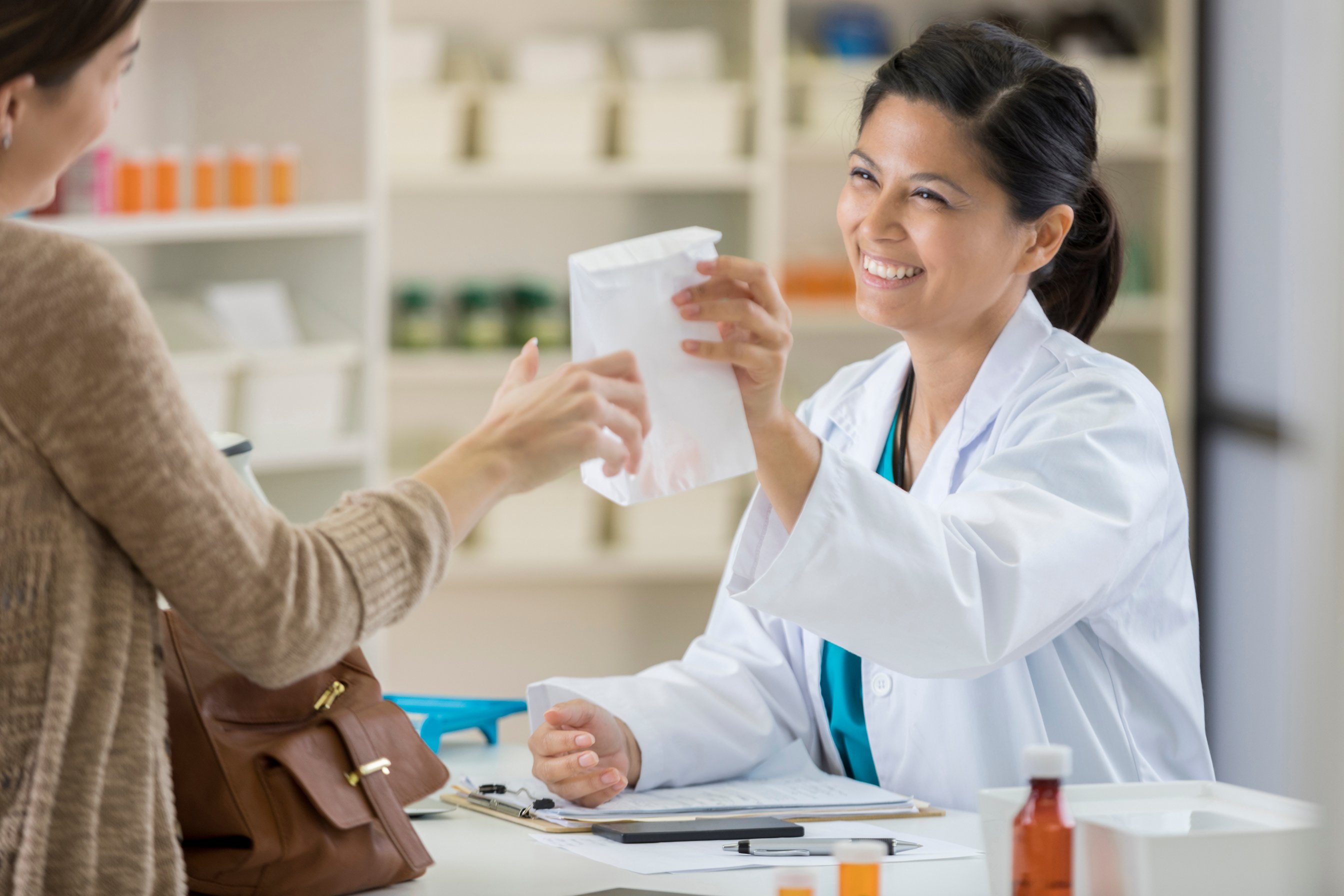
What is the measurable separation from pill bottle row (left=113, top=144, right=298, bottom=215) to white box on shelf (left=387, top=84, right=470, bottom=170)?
367 mm

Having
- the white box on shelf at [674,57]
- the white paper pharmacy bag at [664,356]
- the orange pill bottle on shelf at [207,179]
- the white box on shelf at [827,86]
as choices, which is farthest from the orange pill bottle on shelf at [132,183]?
the white paper pharmacy bag at [664,356]

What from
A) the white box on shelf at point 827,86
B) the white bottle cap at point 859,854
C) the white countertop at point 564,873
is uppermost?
the white box on shelf at point 827,86

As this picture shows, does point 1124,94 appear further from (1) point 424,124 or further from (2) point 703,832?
(2) point 703,832

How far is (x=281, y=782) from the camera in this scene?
3.59 feet

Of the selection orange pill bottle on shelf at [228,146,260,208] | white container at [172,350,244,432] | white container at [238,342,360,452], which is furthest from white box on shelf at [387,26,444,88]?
white container at [172,350,244,432]

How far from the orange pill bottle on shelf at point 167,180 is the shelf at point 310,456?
0.47m

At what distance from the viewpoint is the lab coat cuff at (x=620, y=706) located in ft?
5.10

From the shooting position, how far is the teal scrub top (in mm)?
1701

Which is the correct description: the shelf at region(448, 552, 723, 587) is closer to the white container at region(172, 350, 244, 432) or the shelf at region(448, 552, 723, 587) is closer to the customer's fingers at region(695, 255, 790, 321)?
the white container at region(172, 350, 244, 432)

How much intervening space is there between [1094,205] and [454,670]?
2.55 meters

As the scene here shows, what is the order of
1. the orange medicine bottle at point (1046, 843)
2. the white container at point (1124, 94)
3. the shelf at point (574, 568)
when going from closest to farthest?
the orange medicine bottle at point (1046, 843), the shelf at point (574, 568), the white container at point (1124, 94)

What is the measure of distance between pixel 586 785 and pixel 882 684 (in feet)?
1.15

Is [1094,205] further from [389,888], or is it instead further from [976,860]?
[389,888]

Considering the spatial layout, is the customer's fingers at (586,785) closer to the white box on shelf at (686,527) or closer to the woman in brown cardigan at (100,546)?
the woman in brown cardigan at (100,546)
